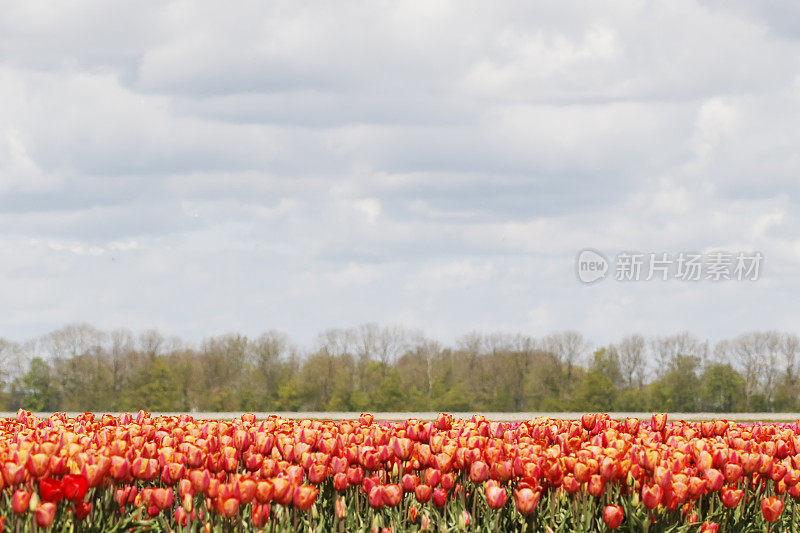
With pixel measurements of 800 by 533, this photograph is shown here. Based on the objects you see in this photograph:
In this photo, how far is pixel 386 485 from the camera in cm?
623

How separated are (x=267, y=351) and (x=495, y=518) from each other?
1239 inches

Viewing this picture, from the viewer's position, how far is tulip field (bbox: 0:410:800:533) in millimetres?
5828

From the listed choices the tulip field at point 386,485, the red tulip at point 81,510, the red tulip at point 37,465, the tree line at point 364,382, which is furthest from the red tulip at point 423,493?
the tree line at point 364,382

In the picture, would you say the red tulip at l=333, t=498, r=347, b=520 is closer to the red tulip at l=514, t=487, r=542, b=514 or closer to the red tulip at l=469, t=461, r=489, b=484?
the red tulip at l=469, t=461, r=489, b=484

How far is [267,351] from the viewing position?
122 ft

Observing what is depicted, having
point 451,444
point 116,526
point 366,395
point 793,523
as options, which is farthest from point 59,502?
point 366,395

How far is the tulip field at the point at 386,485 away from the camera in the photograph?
5828mm

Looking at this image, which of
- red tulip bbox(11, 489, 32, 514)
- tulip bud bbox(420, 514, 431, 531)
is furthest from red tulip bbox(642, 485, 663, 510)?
red tulip bbox(11, 489, 32, 514)

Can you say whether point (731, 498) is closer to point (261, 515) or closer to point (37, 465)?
point (261, 515)

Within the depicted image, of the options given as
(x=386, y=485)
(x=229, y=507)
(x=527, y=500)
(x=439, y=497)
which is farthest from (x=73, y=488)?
(x=527, y=500)

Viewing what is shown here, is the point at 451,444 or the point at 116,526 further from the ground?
the point at 451,444

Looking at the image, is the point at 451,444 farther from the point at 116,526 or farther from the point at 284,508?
the point at 116,526

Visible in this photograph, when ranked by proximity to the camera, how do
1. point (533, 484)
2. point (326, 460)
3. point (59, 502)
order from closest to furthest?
point (59, 502) → point (533, 484) → point (326, 460)

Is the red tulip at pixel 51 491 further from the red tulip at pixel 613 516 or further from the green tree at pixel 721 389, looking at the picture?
the green tree at pixel 721 389
